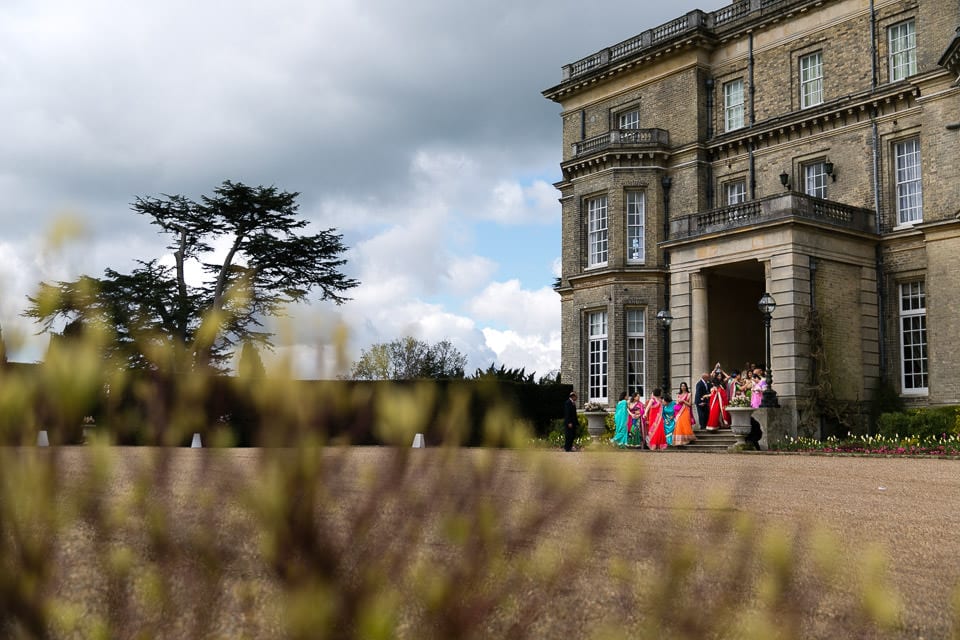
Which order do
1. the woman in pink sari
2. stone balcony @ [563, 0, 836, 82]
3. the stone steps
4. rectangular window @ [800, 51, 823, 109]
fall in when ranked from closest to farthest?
the stone steps, the woman in pink sari, rectangular window @ [800, 51, 823, 109], stone balcony @ [563, 0, 836, 82]

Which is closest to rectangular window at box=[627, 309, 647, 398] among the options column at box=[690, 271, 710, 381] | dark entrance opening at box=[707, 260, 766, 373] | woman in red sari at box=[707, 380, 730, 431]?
dark entrance opening at box=[707, 260, 766, 373]

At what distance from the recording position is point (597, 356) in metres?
31.8

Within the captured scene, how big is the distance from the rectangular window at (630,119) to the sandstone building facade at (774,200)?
0.13m

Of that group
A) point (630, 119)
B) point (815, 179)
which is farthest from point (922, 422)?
point (630, 119)

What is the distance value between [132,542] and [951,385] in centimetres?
2479

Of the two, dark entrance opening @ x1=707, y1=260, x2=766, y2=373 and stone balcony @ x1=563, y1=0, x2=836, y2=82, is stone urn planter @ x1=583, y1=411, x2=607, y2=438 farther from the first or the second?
stone balcony @ x1=563, y1=0, x2=836, y2=82

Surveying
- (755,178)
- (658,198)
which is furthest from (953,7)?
(658,198)

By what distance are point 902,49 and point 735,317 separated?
9.08 m

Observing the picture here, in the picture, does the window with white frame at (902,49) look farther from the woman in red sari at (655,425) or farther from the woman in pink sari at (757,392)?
the woman in red sari at (655,425)

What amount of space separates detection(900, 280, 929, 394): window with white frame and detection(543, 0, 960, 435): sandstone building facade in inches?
1.7

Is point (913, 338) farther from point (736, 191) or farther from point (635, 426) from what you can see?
point (635, 426)

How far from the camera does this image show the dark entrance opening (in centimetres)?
2774

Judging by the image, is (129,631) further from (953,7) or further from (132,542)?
(953,7)

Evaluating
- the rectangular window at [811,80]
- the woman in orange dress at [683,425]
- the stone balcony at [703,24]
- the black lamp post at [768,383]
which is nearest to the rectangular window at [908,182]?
the rectangular window at [811,80]
